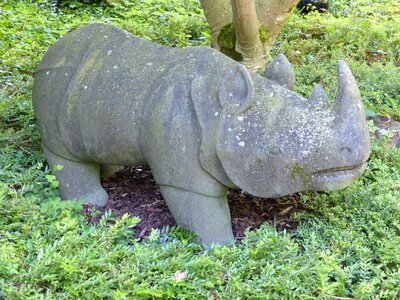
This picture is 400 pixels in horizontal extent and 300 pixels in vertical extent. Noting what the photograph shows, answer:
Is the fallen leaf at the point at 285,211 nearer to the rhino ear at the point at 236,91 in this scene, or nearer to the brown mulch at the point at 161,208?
the brown mulch at the point at 161,208

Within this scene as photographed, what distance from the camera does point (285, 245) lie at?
2775 millimetres

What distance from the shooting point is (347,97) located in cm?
273

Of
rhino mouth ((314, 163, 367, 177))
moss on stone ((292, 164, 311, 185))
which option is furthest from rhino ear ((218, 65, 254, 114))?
rhino mouth ((314, 163, 367, 177))

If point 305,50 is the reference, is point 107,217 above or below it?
above

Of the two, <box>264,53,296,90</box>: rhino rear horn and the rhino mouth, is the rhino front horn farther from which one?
<box>264,53,296,90</box>: rhino rear horn

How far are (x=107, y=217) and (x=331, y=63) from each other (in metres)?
3.74

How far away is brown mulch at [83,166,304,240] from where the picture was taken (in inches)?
132

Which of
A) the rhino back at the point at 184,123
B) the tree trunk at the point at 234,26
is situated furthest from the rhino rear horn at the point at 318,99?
the tree trunk at the point at 234,26

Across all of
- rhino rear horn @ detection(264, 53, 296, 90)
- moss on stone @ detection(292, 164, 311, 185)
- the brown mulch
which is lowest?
the brown mulch

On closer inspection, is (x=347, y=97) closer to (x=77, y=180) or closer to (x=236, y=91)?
(x=236, y=91)

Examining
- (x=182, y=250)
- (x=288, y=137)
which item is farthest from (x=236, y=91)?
(x=182, y=250)

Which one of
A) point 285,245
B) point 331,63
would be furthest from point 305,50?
point 285,245

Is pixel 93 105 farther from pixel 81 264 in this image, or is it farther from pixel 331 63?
pixel 331 63

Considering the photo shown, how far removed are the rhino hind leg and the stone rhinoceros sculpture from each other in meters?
0.05
